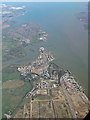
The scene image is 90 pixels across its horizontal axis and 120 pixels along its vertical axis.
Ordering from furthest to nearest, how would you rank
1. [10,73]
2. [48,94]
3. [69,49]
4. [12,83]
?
[69,49], [10,73], [12,83], [48,94]

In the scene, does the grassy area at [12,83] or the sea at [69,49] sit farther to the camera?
the sea at [69,49]

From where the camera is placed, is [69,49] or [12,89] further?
[69,49]

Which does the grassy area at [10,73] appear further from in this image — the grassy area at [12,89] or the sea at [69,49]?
the sea at [69,49]

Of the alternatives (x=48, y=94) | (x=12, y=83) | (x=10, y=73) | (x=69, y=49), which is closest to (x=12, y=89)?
(x=12, y=83)

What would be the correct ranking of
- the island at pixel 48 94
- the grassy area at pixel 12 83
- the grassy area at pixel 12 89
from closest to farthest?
the island at pixel 48 94 → the grassy area at pixel 12 89 → the grassy area at pixel 12 83

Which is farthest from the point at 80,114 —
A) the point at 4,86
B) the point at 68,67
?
the point at 4,86

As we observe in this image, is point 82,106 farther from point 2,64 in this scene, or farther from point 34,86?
point 2,64

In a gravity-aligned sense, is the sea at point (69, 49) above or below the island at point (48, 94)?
above

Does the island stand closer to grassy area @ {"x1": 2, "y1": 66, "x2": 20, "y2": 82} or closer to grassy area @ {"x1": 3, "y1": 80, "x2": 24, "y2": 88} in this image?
grassy area @ {"x1": 3, "y1": 80, "x2": 24, "y2": 88}

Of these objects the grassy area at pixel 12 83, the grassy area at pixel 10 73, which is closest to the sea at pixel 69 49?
the grassy area at pixel 10 73

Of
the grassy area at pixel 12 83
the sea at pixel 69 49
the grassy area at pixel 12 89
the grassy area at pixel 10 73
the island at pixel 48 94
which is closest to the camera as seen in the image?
the island at pixel 48 94

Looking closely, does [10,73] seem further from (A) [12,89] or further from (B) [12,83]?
(A) [12,89]
